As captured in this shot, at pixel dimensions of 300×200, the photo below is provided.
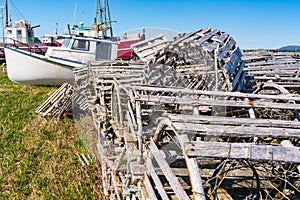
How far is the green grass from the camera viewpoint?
5.97 m

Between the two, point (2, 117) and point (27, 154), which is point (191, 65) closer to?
point (27, 154)

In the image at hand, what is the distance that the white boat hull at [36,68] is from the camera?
511 inches

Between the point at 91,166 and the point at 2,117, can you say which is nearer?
the point at 91,166

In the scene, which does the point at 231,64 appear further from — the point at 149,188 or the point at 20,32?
the point at 20,32

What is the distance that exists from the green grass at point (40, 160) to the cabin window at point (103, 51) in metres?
4.36

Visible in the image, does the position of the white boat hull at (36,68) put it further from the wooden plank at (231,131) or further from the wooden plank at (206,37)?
the wooden plank at (231,131)

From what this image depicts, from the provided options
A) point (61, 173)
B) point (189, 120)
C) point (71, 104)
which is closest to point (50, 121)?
point (71, 104)

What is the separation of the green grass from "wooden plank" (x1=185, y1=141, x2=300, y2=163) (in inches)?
176

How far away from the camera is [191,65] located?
5918mm

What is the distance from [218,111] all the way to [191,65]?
210cm

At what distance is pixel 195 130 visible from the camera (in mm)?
2174

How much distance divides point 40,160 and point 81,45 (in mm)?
7340

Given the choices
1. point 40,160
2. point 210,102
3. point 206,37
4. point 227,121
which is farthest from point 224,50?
point 40,160

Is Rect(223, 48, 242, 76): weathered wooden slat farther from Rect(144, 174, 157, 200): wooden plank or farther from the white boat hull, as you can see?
the white boat hull
